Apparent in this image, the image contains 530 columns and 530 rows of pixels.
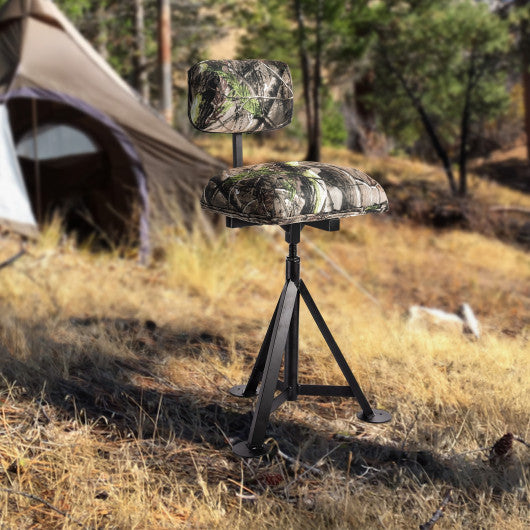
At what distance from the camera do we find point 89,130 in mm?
8891

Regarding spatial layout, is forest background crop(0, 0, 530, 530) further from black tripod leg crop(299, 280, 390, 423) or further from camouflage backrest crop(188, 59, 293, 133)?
camouflage backrest crop(188, 59, 293, 133)

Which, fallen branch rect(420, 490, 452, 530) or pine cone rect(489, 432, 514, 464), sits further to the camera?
pine cone rect(489, 432, 514, 464)

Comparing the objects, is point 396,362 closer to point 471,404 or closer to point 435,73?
point 471,404

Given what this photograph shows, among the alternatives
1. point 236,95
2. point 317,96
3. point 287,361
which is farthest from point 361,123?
point 287,361

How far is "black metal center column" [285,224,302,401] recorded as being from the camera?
3002 mm

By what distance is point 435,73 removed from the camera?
15.1 m

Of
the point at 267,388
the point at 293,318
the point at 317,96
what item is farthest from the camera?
the point at 317,96

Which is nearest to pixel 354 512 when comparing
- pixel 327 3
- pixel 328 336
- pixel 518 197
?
pixel 328 336

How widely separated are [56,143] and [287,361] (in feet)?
22.2

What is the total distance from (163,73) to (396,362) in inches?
325

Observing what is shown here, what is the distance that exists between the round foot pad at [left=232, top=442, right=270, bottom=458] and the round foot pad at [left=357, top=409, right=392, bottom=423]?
56cm

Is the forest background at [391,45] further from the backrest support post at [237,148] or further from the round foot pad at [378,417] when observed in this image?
the round foot pad at [378,417]

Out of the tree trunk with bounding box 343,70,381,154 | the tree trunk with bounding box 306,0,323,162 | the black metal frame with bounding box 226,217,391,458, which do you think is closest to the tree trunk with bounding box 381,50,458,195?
the tree trunk with bounding box 306,0,323,162

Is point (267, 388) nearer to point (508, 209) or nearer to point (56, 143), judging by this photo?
point (56, 143)
